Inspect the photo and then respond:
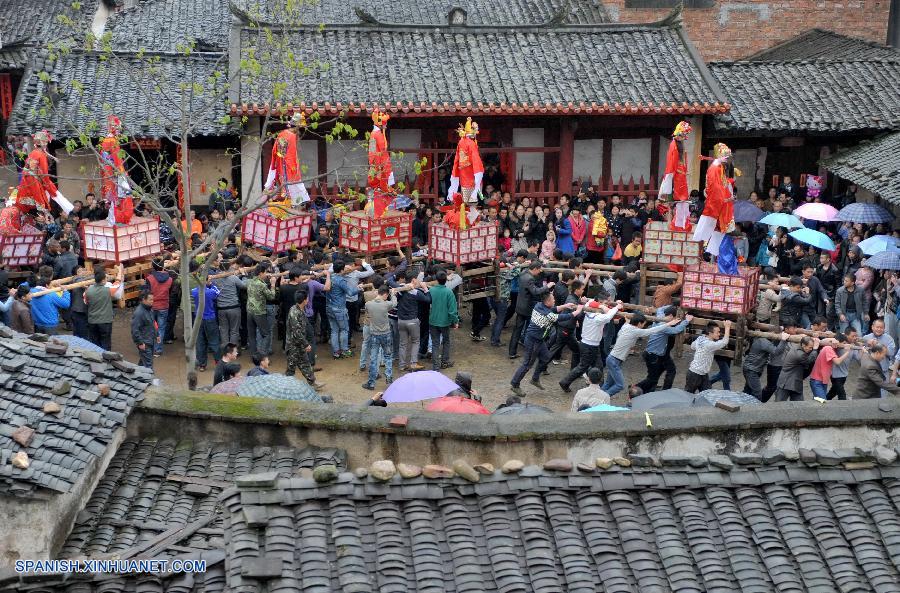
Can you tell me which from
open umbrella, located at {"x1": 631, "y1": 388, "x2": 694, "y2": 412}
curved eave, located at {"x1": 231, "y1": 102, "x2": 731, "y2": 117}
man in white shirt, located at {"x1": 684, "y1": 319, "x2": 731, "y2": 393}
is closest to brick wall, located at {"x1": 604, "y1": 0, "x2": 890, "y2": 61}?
curved eave, located at {"x1": 231, "y1": 102, "x2": 731, "y2": 117}

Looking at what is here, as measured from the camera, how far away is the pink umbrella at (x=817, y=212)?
22.9 metres

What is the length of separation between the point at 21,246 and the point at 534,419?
12.1 metres

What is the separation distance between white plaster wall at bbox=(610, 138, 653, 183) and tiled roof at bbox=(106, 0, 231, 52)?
11.1 meters

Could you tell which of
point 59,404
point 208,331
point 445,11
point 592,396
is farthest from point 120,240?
point 445,11

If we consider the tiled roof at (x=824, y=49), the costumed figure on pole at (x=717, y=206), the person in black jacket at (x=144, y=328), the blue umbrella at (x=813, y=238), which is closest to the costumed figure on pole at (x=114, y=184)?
the person in black jacket at (x=144, y=328)

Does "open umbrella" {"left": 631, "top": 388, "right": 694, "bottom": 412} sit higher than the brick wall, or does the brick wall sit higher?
the brick wall

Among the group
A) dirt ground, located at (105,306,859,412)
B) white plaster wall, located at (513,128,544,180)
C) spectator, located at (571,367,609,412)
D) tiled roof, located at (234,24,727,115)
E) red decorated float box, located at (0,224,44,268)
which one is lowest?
dirt ground, located at (105,306,859,412)

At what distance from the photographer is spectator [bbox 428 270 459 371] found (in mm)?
18328

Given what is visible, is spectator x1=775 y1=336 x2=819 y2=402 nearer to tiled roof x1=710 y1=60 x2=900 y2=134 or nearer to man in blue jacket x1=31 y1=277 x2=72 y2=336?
tiled roof x1=710 y1=60 x2=900 y2=134

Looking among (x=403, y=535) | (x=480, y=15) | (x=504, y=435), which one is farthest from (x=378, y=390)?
(x=480, y=15)

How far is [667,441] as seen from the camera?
1143 cm

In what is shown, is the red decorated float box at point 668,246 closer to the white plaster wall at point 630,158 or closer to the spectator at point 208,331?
the white plaster wall at point 630,158

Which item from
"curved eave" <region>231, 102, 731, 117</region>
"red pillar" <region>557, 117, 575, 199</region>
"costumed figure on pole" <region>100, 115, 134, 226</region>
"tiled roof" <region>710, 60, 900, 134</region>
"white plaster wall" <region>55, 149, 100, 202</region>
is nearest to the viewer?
"costumed figure on pole" <region>100, 115, 134, 226</region>

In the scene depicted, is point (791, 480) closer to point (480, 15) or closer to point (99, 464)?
point (99, 464)
